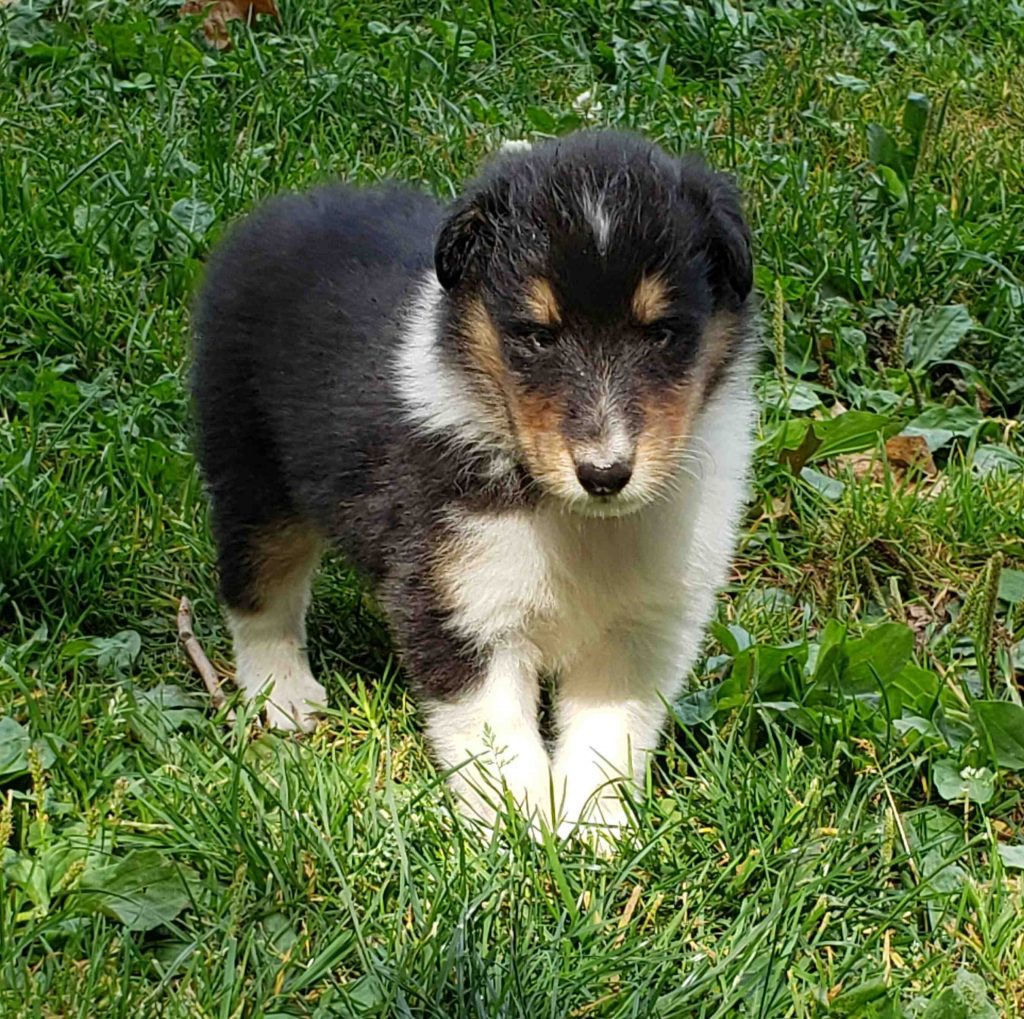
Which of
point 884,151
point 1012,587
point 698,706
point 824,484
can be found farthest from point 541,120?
point 698,706

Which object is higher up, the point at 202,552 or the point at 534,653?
the point at 534,653

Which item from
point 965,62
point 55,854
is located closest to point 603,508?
point 55,854

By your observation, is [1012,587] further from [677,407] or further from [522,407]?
[522,407]

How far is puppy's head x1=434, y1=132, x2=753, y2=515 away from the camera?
359cm

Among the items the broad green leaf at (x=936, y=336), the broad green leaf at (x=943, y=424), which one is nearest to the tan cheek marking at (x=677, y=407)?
the broad green leaf at (x=943, y=424)

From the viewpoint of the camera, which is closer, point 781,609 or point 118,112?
point 781,609

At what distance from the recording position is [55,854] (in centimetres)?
378

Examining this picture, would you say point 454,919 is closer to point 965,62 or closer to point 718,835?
point 718,835

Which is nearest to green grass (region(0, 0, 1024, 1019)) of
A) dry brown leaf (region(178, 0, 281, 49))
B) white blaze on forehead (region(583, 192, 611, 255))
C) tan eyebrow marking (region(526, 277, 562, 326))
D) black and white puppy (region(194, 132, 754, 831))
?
dry brown leaf (region(178, 0, 281, 49))

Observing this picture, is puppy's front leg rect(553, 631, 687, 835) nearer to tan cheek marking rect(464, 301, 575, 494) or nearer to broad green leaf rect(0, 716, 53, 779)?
tan cheek marking rect(464, 301, 575, 494)

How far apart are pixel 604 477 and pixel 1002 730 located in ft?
4.73

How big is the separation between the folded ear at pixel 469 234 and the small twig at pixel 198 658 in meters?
1.45

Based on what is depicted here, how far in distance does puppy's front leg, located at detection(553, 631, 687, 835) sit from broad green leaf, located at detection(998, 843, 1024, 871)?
0.88m

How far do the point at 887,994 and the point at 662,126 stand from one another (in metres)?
4.34
